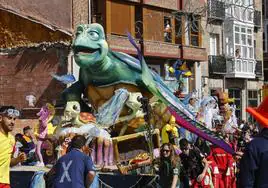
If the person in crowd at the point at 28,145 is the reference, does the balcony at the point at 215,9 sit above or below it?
above

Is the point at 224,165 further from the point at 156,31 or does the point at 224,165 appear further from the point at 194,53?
the point at 194,53

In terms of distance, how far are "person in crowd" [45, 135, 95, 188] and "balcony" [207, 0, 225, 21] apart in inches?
1012

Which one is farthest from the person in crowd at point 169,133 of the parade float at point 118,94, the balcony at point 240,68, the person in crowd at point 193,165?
the balcony at point 240,68

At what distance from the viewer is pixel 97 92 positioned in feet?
37.4

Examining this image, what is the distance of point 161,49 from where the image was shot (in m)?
27.5

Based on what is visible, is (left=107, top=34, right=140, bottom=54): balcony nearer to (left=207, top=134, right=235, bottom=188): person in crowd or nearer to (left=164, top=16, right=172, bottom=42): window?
(left=164, top=16, right=172, bottom=42): window

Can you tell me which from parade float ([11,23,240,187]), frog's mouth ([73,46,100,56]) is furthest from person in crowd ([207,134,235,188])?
frog's mouth ([73,46,100,56])

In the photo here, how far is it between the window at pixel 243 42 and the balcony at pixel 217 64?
158cm

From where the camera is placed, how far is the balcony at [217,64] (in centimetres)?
3244

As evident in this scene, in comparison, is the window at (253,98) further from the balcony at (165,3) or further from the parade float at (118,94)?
the parade float at (118,94)

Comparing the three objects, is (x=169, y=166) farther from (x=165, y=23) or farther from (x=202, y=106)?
(x=165, y=23)

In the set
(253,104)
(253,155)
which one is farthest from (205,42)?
(253,155)

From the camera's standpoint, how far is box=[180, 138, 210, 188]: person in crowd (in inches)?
353

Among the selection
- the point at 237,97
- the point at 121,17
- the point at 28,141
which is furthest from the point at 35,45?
the point at 237,97
